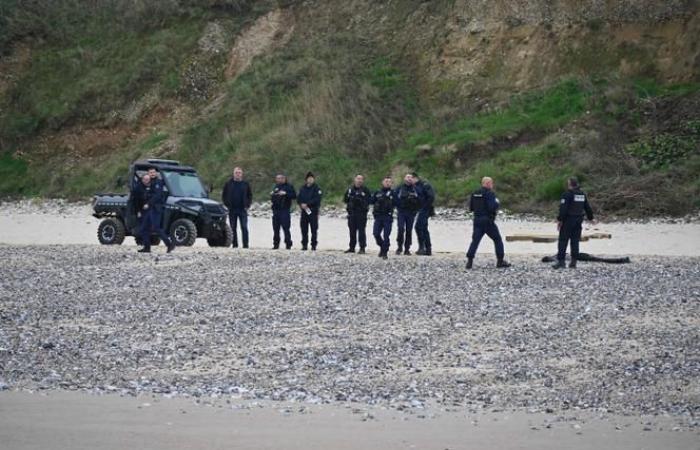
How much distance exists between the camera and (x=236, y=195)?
27.8m

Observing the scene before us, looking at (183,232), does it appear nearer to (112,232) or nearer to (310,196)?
(112,232)

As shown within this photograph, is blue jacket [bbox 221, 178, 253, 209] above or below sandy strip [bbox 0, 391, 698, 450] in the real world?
above

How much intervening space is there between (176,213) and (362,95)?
19.5 m

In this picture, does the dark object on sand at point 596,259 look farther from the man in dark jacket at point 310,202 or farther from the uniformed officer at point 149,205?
the uniformed officer at point 149,205

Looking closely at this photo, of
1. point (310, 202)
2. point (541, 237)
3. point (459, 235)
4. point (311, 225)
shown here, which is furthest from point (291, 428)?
point (459, 235)

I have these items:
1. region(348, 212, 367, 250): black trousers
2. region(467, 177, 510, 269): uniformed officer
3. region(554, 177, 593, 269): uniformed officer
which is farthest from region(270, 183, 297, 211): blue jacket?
region(554, 177, 593, 269): uniformed officer

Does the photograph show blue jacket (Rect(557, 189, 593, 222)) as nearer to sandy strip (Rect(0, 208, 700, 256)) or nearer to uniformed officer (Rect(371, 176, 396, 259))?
uniformed officer (Rect(371, 176, 396, 259))

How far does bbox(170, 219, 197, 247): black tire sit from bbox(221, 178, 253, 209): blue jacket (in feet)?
2.73

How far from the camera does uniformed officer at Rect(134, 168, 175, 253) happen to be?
26297mm

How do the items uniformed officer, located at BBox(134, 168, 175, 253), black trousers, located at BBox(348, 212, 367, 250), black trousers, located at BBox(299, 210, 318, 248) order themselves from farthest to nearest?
black trousers, located at BBox(299, 210, 318, 248)
uniformed officer, located at BBox(134, 168, 175, 253)
black trousers, located at BBox(348, 212, 367, 250)

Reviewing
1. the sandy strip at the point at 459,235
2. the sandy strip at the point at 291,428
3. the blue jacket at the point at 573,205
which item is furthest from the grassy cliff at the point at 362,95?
the sandy strip at the point at 291,428

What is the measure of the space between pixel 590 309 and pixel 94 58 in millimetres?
39908

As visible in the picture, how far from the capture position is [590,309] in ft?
60.7

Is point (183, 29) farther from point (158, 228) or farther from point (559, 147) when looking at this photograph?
point (158, 228)
